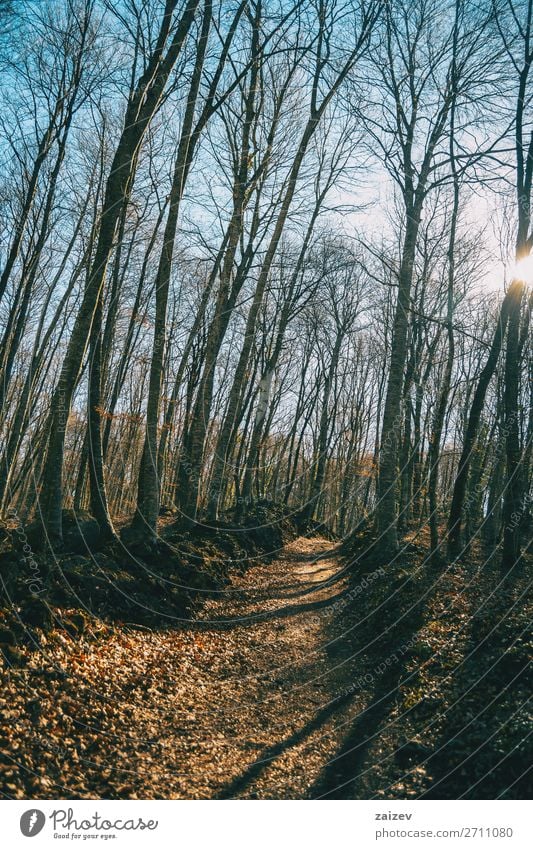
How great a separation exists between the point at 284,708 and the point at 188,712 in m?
1.26

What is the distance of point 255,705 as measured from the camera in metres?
6.12

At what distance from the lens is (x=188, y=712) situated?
5.57 meters

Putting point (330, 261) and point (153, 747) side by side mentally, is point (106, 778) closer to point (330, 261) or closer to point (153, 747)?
point (153, 747)

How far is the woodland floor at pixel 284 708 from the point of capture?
14.1 feet
